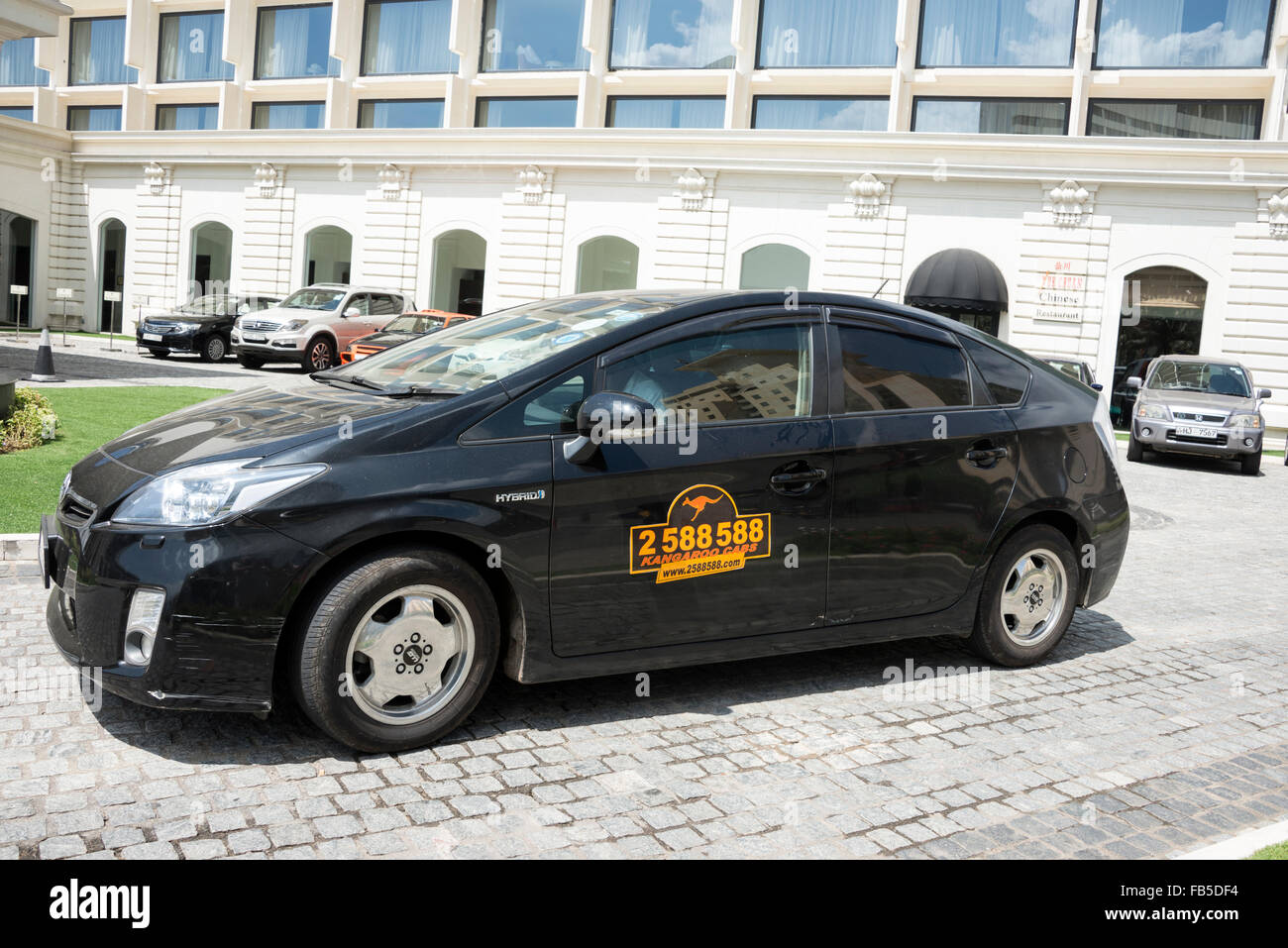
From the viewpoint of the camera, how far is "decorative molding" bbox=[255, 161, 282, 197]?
34.1 metres

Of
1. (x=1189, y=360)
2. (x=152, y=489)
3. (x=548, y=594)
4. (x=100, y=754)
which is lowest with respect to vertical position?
(x=100, y=754)

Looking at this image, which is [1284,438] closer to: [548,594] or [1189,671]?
[1189,671]

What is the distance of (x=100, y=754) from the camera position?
12.7 ft

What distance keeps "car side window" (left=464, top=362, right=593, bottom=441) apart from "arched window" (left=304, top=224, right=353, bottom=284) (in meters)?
31.4

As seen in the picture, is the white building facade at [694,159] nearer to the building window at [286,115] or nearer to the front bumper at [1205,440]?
the building window at [286,115]

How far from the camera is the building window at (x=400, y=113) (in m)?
36.0

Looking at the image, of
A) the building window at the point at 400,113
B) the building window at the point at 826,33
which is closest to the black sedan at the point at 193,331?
the building window at the point at 400,113

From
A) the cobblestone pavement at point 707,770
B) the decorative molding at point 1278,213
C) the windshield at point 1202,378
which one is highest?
the decorative molding at point 1278,213

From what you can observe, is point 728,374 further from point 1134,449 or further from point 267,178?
point 267,178

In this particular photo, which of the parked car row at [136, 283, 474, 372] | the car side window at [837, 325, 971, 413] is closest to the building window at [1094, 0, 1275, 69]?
the parked car row at [136, 283, 474, 372]

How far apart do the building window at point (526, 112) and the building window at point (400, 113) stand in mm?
1546

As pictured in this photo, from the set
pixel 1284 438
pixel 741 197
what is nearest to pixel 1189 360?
pixel 1284 438

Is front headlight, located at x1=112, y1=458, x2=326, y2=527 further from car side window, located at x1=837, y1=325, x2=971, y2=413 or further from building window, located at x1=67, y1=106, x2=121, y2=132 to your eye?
building window, located at x1=67, y1=106, x2=121, y2=132

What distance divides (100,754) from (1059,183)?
25201mm
